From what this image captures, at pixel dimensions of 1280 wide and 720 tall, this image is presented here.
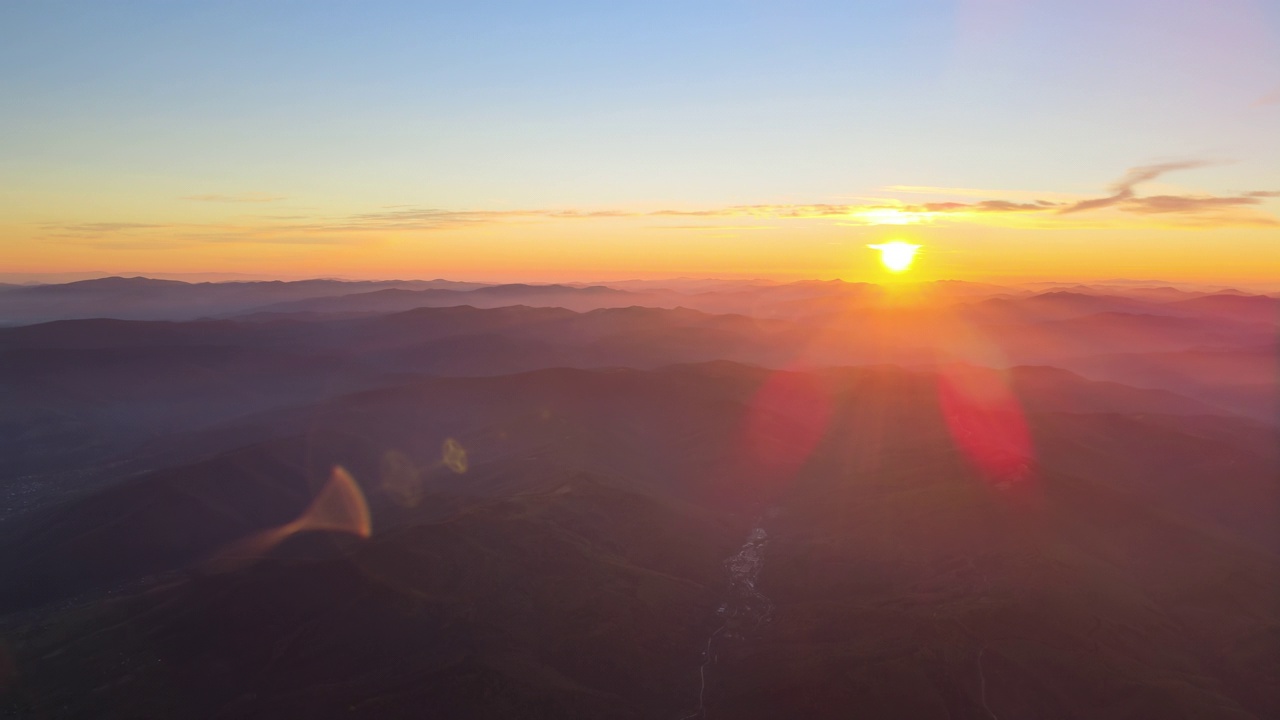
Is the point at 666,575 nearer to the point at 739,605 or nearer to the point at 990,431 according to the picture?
the point at 739,605

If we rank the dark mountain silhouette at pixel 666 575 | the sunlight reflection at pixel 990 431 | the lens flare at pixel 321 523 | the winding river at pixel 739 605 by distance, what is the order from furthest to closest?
1. the sunlight reflection at pixel 990 431
2. the lens flare at pixel 321 523
3. the winding river at pixel 739 605
4. the dark mountain silhouette at pixel 666 575

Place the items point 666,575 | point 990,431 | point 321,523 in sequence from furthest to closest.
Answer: point 990,431, point 321,523, point 666,575

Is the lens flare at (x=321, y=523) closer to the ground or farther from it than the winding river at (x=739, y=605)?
farther from it

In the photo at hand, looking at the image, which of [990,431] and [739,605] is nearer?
[739,605]

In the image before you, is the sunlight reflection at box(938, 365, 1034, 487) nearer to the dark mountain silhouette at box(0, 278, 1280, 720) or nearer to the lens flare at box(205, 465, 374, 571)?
the dark mountain silhouette at box(0, 278, 1280, 720)

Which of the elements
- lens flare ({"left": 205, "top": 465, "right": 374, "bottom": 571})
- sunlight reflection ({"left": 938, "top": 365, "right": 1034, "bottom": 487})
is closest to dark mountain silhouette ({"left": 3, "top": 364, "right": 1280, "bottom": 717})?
sunlight reflection ({"left": 938, "top": 365, "right": 1034, "bottom": 487})

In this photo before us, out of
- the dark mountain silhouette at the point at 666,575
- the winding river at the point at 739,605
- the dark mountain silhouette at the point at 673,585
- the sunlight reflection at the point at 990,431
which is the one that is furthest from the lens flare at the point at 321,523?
the sunlight reflection at the point at 990,431

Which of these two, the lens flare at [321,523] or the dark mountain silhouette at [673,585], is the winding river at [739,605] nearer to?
the dark mountain silhouette at [673,585]

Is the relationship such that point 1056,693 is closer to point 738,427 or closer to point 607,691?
point 607,691

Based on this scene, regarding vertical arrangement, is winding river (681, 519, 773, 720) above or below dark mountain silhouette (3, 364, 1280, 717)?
below

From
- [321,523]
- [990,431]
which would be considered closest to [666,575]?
[321,523]

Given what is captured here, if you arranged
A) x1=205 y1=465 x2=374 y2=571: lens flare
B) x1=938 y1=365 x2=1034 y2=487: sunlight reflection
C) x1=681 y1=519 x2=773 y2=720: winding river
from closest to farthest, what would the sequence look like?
x1=681 y1=519 x2=773 y2=720: winding river, x1=205 y1=465 x2=374 y2=571: lens flare, x1=938 y1=365 x2=1034 y2=487: sunlight reflection

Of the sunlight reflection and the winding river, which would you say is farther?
the sunlight reflection
